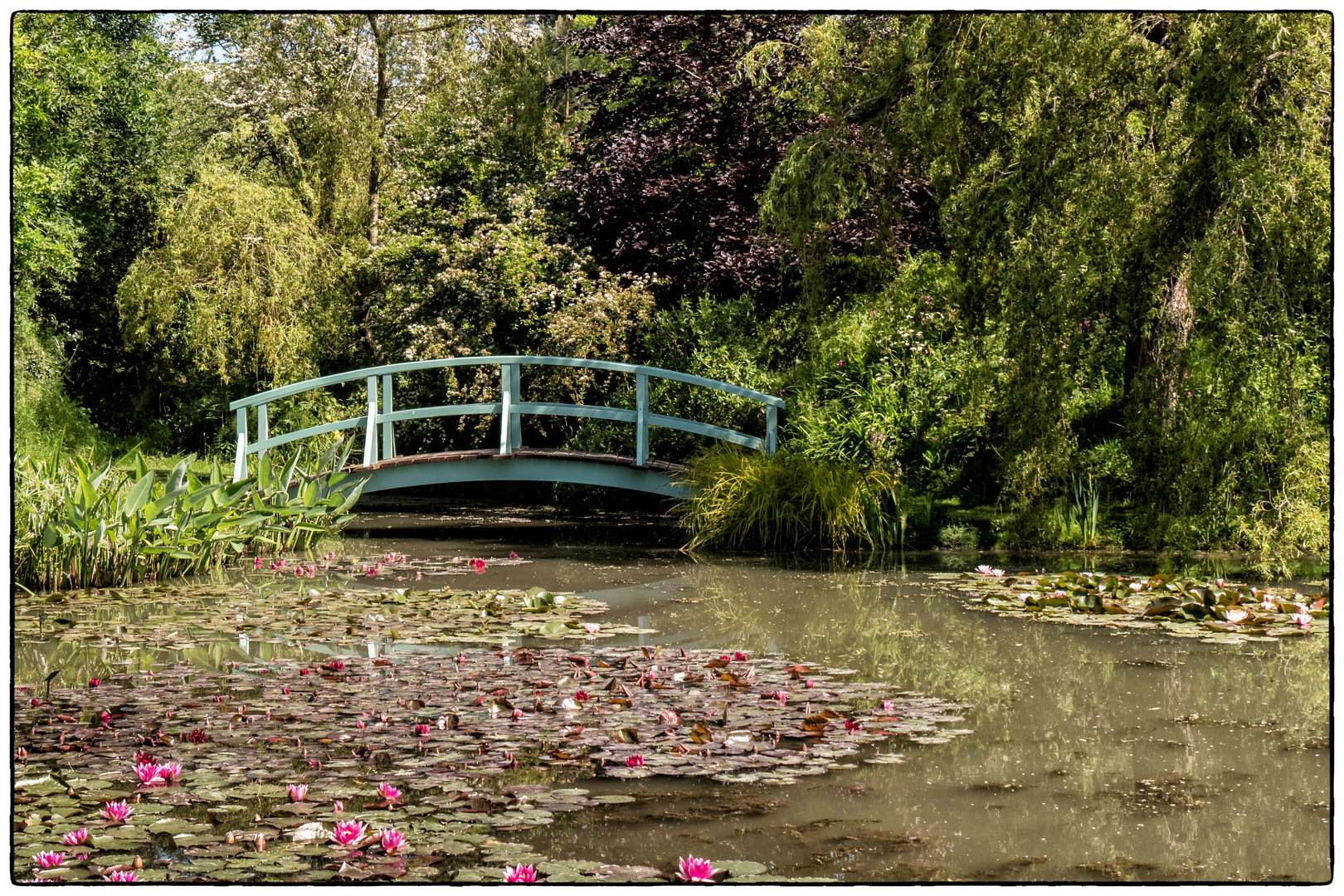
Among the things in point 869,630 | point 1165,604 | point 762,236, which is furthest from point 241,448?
point 1165,604

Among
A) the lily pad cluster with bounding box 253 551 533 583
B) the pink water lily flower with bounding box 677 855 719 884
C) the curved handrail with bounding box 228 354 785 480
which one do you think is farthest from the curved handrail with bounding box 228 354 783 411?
the pink water lily flower with bounding box 677 855 719 884

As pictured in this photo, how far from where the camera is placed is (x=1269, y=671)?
5.48 meters

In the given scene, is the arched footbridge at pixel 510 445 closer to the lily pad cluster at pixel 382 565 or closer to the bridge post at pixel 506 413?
the bridge post at pixel 506 413

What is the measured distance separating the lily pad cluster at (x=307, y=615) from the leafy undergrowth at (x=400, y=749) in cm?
51

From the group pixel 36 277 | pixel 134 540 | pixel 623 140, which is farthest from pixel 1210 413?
pixel 36 277

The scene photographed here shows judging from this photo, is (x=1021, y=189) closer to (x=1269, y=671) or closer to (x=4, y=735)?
(x=1269, y=671)

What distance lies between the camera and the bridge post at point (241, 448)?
11.6 metres

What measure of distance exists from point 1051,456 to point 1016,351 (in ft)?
2.26

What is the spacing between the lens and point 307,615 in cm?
671

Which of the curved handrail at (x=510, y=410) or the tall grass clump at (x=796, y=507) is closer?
the tall grass clump at (x=796, y=507)

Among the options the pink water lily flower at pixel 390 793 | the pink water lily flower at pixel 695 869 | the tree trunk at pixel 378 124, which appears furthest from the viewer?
the tree trunk at pixel 378 124

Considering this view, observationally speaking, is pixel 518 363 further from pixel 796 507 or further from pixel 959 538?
pixel 959 538

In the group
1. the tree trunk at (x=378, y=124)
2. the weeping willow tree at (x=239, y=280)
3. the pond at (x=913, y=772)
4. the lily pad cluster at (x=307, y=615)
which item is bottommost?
the pond at (x=913, y=772)

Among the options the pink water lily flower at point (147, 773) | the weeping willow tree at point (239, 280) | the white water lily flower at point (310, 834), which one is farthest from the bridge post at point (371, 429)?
the white water lily flower at point (310, 834)
